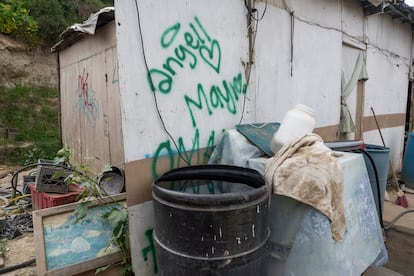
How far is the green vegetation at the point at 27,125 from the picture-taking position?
7.41 m

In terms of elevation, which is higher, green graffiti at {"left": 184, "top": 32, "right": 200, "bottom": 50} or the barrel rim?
green graffiti at {"left": 184, "top": 32, "right": 200, "bottom": 50}

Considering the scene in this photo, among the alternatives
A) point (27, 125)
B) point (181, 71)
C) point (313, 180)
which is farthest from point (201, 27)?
point (27, 125)

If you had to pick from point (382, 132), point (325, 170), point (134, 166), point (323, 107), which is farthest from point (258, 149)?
point (382, 132)

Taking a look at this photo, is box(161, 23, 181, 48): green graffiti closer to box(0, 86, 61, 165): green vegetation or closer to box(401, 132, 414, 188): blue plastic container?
box(401, 132, 414, 188): blue plastic container

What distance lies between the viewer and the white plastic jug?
96.8 inches

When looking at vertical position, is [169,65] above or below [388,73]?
below

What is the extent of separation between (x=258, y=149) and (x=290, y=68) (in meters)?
1.72

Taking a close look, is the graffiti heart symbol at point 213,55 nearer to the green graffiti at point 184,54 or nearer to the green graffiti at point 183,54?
the green graffiti at point 184,54

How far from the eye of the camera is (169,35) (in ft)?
7.66

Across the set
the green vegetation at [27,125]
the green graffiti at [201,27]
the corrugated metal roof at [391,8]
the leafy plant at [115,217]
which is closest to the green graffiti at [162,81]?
the green graffiti at [201,27]

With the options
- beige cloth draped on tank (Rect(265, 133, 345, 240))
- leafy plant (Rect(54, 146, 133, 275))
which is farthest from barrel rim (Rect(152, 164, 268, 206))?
leafy plant (Rect(54, 146, 133, 275))

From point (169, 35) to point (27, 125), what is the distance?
796 centimetres

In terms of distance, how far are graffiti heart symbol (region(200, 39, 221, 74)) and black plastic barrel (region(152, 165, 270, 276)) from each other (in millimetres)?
1464

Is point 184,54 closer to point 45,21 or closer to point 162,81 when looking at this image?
point 162,81
